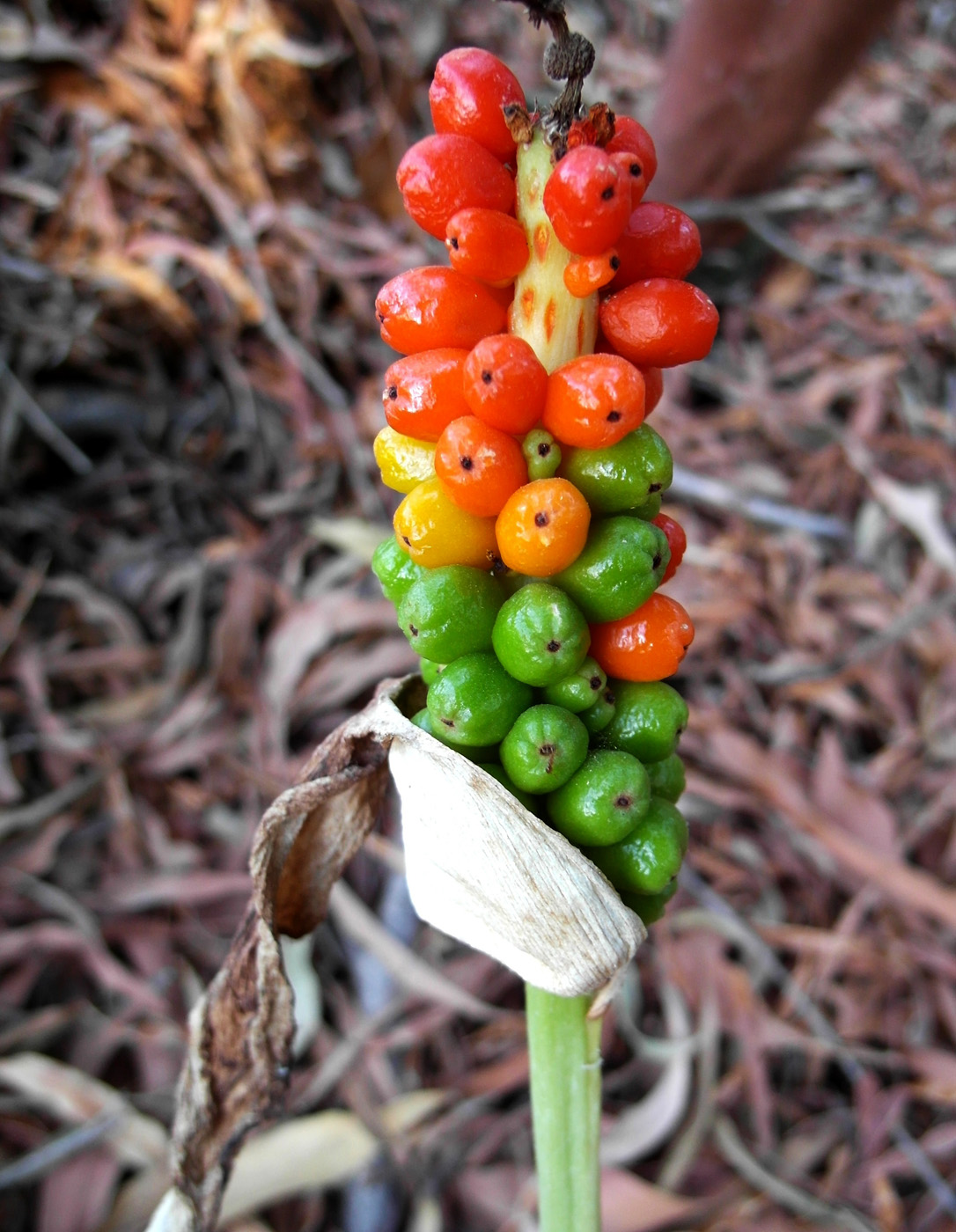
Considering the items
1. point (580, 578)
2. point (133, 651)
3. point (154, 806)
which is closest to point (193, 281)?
point (133, 651)

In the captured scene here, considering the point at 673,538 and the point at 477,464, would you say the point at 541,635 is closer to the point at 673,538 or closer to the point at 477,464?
the point at 477,464

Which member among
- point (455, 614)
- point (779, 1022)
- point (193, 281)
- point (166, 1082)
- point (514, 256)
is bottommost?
point (166, 1082)

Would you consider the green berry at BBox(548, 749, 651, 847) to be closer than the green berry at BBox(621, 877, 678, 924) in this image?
Yes

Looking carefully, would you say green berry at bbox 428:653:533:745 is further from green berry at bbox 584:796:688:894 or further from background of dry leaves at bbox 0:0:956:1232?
background of dry leaves at bbox 0:0:956:1232

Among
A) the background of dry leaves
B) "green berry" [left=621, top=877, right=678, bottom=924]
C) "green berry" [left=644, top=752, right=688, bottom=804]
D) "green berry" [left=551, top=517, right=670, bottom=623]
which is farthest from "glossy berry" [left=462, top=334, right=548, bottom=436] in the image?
the background of dry leaves

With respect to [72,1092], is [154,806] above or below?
above

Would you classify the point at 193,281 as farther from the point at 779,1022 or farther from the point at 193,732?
the point at 779,1022
